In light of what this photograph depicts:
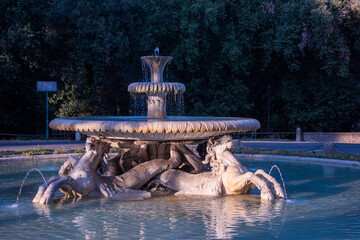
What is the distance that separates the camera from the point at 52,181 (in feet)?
21.0

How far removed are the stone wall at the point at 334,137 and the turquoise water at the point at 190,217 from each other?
42.5 ft

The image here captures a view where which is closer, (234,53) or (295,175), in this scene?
(295,175)

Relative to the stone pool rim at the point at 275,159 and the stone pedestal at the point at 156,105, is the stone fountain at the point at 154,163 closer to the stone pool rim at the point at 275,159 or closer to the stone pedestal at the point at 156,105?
the stone pedestal at the point at 156,105

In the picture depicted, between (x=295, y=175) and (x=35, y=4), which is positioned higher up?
(x=35, y=4)

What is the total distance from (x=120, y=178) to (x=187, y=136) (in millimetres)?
1263

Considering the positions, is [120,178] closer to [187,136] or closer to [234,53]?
[187,136]

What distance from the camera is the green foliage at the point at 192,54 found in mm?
19859

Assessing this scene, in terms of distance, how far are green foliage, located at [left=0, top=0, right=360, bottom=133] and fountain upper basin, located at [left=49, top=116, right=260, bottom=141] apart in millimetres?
13132

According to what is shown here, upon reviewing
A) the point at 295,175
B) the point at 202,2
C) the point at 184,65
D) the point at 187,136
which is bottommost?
the point at 295,175

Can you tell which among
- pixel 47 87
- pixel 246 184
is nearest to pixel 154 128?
pixel 246 184

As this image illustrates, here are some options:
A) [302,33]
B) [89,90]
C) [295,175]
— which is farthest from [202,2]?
[295,175]

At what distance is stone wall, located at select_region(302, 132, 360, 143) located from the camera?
1992 centimetres

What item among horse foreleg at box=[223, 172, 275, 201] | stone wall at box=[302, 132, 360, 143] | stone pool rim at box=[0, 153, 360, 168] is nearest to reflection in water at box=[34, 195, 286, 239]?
horse foreleg at box=[223, 172, 275, 201]

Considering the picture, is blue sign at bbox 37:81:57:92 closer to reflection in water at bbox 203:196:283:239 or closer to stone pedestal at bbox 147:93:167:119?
stone pedestal at bbox 147:93:167:119
